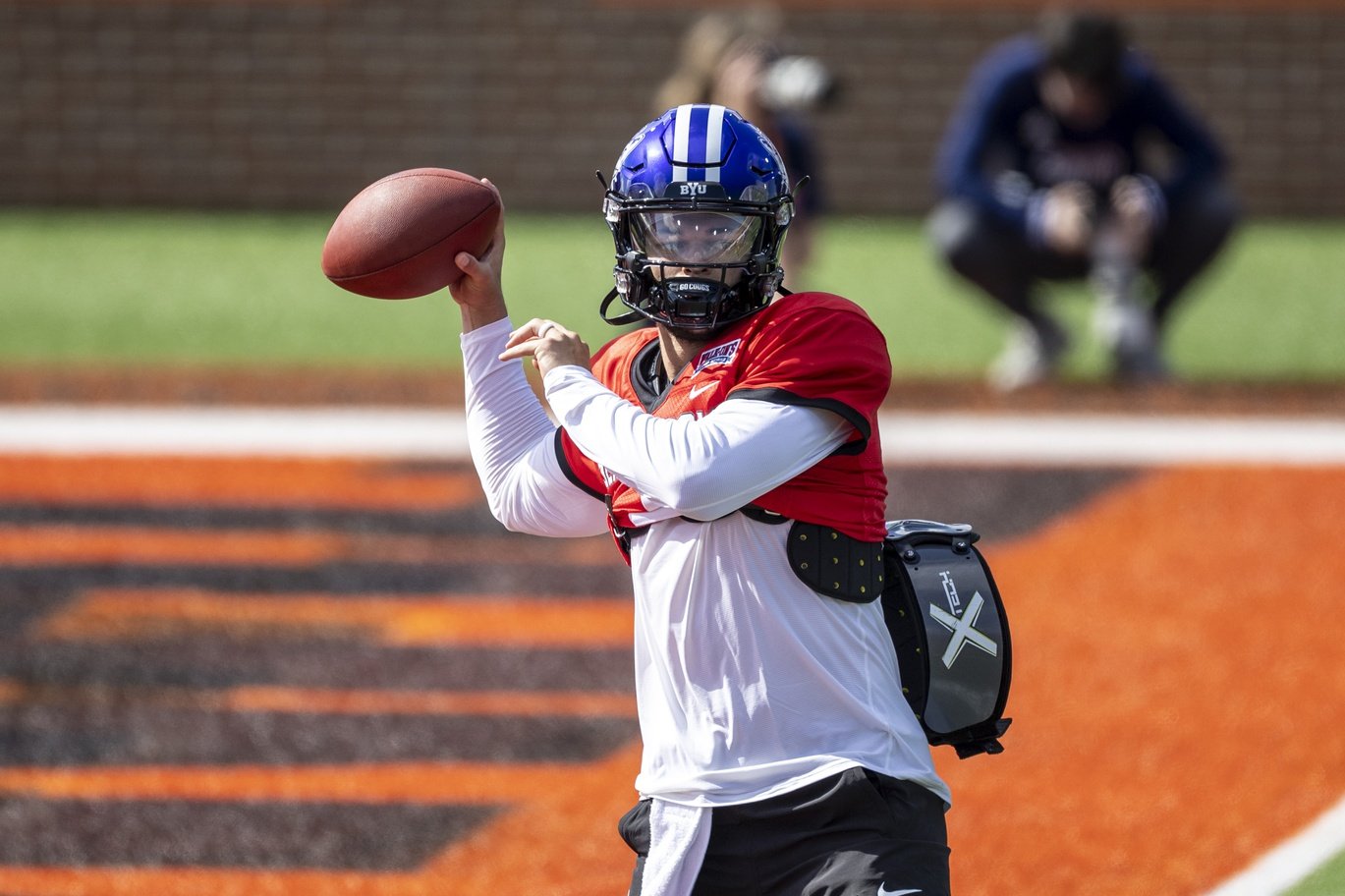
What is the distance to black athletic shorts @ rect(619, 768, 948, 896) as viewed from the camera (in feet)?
8.64

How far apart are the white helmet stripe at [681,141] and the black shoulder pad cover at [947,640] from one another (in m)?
0.71

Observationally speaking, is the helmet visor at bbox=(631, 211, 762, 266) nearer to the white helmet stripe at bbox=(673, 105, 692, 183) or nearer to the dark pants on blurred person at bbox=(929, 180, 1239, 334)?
the white helmet stripe at bbox=(673, 105, 692, 183)

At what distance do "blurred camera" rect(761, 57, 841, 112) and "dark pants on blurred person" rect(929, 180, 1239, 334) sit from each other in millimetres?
1071

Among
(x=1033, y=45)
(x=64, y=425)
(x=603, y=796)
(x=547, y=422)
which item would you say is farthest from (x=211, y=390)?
(x=547, y=422)

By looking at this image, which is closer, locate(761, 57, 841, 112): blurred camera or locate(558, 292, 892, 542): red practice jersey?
locate(558, 292, 892, 542): red practice jersey

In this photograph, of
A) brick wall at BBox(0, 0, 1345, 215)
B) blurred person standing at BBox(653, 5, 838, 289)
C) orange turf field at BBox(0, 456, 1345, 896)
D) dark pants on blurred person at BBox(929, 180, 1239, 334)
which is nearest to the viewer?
orange turf field at BBox(0, 456, 1345, 896)

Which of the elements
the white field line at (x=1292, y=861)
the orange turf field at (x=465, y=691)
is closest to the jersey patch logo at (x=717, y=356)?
the orange turf field at (x=465, y=691)

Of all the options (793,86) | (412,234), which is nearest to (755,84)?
(793,86)

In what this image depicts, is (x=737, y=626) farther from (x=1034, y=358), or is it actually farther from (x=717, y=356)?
(x=1034, y=358)

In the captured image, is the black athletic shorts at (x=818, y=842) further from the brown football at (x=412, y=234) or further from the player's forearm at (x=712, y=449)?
the brown football at (x=412, y=234)

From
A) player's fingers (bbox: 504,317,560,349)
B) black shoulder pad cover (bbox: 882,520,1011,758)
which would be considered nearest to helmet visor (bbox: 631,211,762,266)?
player's fingers (bbox: 504,317,560,349)

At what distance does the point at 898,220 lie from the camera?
50.9 feet

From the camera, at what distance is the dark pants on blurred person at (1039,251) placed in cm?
917

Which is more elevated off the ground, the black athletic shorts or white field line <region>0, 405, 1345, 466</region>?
→ the black athletic shorts
